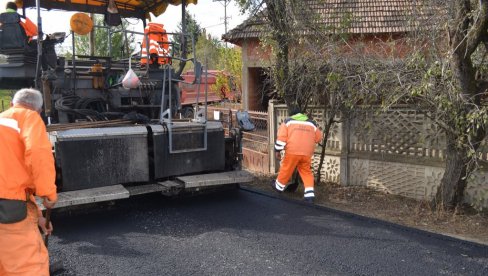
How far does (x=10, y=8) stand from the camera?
5.30 meters

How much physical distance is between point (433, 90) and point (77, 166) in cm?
408

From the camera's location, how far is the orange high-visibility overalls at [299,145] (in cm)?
611

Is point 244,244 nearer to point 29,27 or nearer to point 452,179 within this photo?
point 452,179

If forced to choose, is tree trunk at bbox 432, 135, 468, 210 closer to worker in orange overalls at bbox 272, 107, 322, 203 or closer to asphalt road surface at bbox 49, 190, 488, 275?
asphalt road surface at bbox 49, 190, 488, 275

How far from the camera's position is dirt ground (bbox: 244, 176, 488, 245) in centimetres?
504

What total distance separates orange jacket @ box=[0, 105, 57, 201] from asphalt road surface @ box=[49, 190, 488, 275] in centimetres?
122

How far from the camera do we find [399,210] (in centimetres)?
574

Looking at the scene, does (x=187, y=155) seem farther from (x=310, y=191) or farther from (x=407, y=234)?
(x=407, y=234)

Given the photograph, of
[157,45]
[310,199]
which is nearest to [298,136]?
[310,199]

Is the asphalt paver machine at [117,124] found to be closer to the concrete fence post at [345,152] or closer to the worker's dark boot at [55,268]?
the worker's dark boot at [55,268]

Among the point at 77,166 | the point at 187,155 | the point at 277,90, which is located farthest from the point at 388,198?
the point at 77,166

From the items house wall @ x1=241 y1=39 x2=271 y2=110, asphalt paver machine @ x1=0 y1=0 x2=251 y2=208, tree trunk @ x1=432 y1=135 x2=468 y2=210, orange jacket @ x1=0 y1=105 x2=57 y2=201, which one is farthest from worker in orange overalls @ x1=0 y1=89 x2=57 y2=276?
house wall @ x1=241 y1=39 x2=271 y2=110

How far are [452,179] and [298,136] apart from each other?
196 cm

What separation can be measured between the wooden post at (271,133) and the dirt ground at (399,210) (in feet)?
3.00
